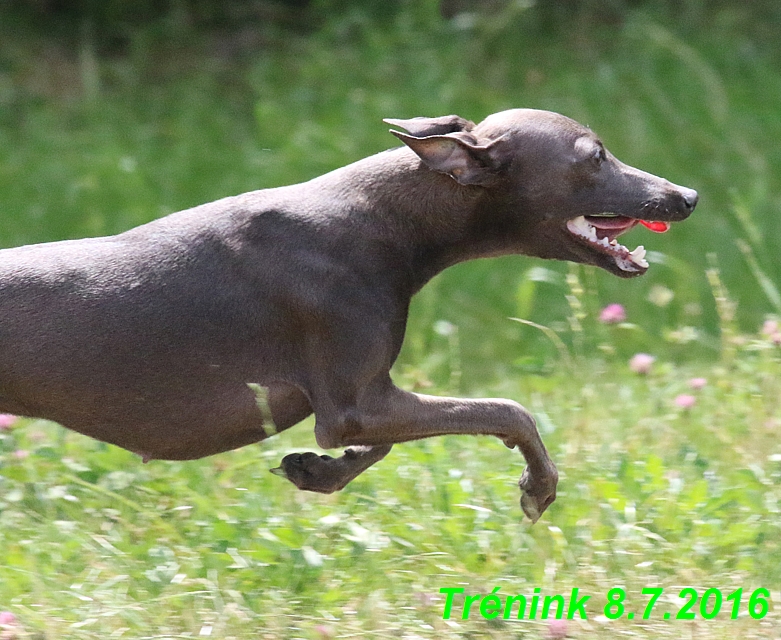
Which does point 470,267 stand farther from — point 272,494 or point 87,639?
point 87,639

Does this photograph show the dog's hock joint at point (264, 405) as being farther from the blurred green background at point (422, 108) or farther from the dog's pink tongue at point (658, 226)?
the blurred green background at point (422, 108)

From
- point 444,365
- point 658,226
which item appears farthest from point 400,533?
point 444,365

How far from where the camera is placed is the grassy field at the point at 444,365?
13.3 feet

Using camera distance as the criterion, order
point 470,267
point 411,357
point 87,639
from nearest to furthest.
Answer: point 87,639, point 411,357, point 470,267

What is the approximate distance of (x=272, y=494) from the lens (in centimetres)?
457

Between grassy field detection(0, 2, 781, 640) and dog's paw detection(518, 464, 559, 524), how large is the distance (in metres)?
0.16

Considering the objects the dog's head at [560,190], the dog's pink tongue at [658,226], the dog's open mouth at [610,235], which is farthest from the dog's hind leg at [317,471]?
the dog's pink tongue at [658,226]

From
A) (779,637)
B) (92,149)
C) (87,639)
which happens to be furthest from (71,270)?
(92,149)

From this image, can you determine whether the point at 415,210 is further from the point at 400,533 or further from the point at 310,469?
the point at 400,533

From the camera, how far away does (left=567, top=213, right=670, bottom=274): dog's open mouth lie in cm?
407

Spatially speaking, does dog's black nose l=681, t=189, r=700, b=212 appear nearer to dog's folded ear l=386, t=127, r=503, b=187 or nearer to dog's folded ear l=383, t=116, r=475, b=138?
dog's folded ear l=386, t=127, r=503, b=187

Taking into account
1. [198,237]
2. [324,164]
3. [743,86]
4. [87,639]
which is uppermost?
[743,86]

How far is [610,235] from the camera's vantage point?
413cm

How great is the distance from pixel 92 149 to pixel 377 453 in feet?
15.2
